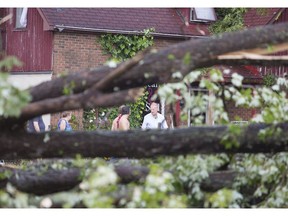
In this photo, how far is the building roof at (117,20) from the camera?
68.9 feet

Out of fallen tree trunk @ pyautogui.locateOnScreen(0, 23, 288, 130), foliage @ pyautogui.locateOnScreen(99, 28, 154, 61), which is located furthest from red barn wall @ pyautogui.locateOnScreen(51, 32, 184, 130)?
fallen tree trunk @ pyautogui.locateOnScreen(0, 23, 288, 130)

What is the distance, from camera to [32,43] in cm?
2248

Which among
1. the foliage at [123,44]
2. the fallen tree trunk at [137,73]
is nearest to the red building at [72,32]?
the foliage at [123,44]

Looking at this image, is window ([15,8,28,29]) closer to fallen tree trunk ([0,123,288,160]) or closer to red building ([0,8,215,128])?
red building ([0,8,215,128])

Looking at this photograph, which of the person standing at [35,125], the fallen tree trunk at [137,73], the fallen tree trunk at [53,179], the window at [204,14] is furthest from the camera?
the window at [204,14]

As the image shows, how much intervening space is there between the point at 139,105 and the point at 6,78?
1688 cm

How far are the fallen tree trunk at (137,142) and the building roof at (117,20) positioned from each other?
1484 cm

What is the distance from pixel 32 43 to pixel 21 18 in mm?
869

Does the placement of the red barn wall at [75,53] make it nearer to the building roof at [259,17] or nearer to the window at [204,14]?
the window at [204,14]

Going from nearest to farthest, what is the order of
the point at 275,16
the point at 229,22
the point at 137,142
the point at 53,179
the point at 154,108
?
the point at 137,142 → the point at 53,179 → the point at 154,108 → the point at 229,22 → the point at 275,16

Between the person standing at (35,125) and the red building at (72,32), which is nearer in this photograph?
the person standing at (35,125)

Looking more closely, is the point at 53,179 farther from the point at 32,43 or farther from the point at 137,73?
the point at 32,43

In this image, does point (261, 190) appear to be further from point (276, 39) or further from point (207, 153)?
point (276, 39)

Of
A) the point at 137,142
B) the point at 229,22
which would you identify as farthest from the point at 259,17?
the point at 137,142
